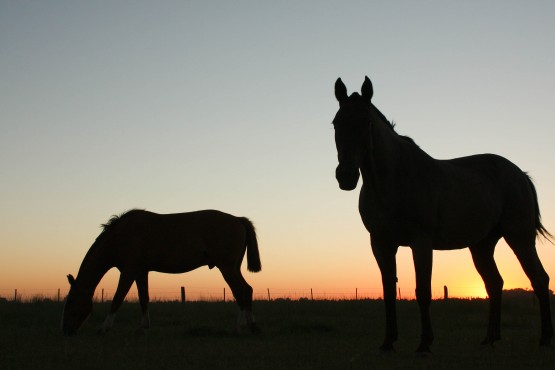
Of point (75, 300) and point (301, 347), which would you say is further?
point (75, 300)

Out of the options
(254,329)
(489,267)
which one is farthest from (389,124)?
(254,329)

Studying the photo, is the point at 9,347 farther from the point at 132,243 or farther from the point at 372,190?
the point at 372,190

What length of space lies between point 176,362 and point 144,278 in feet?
19.3

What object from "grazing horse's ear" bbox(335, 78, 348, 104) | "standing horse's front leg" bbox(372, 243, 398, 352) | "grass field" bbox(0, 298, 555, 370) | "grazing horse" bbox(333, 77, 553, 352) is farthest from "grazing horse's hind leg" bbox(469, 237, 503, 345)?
"grazing horse's ear" bbox(335, 78, 348, 104)

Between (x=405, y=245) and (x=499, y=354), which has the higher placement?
(x=405, y=245)

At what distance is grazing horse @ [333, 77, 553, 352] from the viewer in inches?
280

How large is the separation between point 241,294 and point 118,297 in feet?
7.39

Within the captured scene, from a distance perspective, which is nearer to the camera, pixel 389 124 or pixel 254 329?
pixel 389 124

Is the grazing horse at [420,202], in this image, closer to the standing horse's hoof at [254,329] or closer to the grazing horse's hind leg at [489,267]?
the grazing horse's hind leg at [489,267]

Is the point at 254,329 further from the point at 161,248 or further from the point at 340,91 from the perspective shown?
the point at 340,91

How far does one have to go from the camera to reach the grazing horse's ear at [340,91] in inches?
290

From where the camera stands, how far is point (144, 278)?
12727 mm

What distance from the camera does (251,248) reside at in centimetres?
1288

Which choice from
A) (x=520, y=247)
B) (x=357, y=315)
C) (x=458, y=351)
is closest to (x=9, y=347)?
(x=458, y=351)
